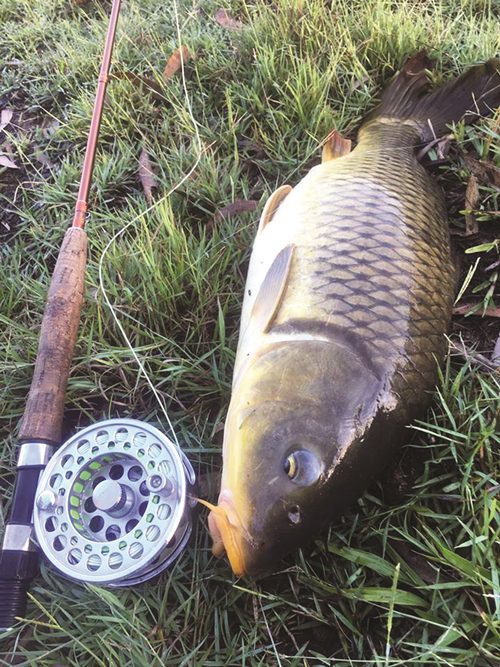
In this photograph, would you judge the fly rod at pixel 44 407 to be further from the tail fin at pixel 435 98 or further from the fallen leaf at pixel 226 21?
the tail fin at pixel 435 98

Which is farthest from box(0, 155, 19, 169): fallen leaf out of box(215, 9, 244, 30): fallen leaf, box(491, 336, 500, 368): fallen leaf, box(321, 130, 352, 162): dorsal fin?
box(491, 336, 500, 368): fallen leaf

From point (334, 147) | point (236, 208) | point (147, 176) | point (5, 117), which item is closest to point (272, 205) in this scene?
point (236, 208)

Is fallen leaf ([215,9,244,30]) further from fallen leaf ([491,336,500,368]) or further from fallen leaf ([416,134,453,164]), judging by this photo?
fallen leaf ([491,336,500,368])

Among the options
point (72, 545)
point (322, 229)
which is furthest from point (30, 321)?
point (322, 229)

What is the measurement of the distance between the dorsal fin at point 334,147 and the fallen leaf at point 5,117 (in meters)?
1.98

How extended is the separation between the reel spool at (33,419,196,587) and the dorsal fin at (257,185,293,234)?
961 mm

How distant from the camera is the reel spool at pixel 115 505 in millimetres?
1577

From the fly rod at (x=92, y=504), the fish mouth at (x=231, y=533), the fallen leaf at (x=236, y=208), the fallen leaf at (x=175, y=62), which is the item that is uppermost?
the fallen leaf at (x=175, y=62)

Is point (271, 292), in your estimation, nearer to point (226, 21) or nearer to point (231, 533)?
point (231, 533)

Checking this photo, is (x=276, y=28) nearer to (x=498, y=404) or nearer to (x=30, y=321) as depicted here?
(x=30, y=321)

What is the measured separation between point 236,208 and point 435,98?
42.6 inches

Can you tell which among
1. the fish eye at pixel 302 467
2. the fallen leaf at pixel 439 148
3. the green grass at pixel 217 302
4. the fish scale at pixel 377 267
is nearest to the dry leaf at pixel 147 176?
the green grass at pixel 217 302

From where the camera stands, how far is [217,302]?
2215 millimetres

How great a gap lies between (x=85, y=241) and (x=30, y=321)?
18.6 inches
